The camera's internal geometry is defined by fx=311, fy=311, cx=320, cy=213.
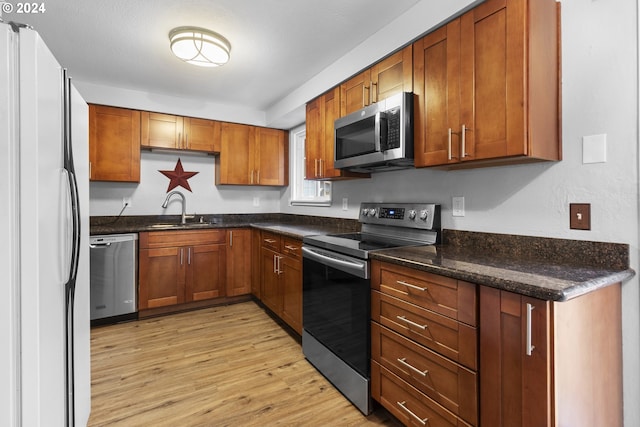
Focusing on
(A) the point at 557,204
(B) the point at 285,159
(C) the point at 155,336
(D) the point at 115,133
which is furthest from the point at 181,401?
(B) the point at 285,159

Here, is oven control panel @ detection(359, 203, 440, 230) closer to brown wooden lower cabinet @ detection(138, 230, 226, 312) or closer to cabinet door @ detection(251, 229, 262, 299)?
cabinet door @ detection(251, 229, 262, 299)

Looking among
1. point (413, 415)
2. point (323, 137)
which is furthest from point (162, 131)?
point (413, 415)

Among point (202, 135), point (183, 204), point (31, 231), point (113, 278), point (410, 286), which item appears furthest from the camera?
point (183, 204)

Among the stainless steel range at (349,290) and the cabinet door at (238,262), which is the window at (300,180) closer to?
the cabinet door at (238,262)

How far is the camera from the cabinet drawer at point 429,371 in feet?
4.02

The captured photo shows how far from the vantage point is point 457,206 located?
1933mm

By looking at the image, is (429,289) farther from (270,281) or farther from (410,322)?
(270,281)

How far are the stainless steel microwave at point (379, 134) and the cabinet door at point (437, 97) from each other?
0.07 metres

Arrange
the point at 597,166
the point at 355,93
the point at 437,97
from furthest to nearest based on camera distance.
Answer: the point at 355,93 → the point at 437,97 → the point at 597,166

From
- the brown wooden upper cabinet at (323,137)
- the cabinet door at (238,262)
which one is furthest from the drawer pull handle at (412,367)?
the cabinet door at (238,262)

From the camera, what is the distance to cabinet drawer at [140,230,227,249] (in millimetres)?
3115

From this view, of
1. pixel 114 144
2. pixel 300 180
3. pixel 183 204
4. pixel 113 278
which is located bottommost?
pixel 113 278

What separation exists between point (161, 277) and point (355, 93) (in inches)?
102

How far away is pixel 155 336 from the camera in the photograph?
2754mm
